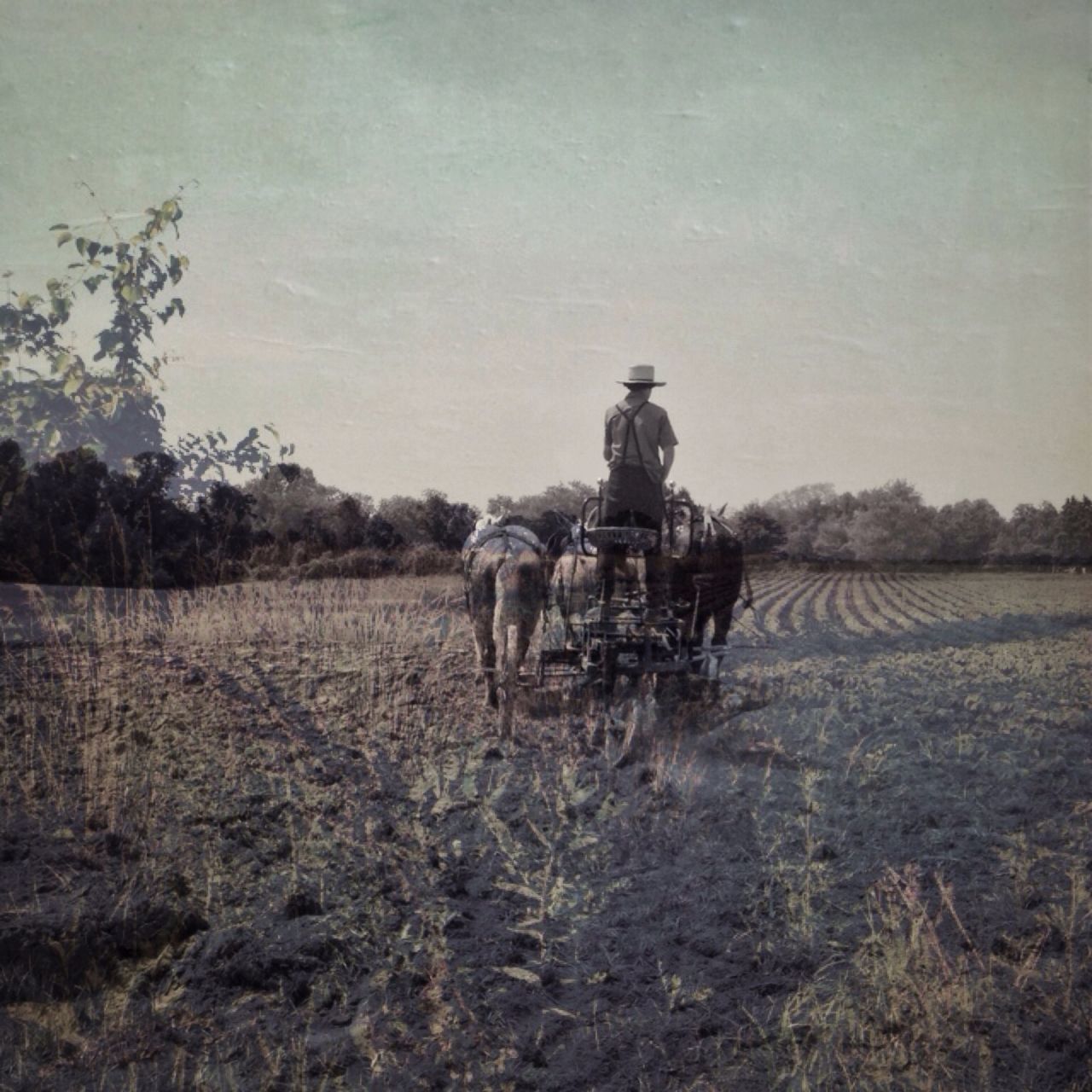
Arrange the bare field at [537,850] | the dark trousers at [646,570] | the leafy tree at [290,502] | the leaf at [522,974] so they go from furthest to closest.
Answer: the dark trousers at [646,570] < the leafy tree at [290,502] < the leaf at [522,974] < the bare field at [537,850]

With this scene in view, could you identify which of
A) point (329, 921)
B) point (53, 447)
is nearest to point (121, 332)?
point (53, 447)

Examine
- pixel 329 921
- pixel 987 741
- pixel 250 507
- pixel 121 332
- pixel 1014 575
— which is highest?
pixel 121 332

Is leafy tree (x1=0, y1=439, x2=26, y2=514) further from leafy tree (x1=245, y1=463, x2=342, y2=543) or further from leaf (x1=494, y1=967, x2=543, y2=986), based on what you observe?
leaf (x1=494, y1=967, x2=543, y2=986)

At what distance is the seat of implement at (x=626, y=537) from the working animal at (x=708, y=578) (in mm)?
125

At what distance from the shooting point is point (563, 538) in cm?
387

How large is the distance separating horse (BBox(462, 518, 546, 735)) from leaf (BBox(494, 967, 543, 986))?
4.11 ft

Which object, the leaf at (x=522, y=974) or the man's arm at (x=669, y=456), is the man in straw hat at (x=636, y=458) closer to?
the man's arm at (x=669, y=456)

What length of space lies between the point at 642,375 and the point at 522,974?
1.75 meters

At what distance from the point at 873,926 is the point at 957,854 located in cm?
36

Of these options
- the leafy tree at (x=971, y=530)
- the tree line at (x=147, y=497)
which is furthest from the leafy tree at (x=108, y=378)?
the leafy tree at (x=971, y=530)

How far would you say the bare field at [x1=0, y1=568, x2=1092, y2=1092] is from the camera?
2.40m

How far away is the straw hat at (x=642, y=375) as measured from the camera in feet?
10.8

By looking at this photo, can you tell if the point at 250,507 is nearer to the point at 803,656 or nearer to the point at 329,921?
the point at 329,921

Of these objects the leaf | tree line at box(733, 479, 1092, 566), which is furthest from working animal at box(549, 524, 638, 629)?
the leaf
